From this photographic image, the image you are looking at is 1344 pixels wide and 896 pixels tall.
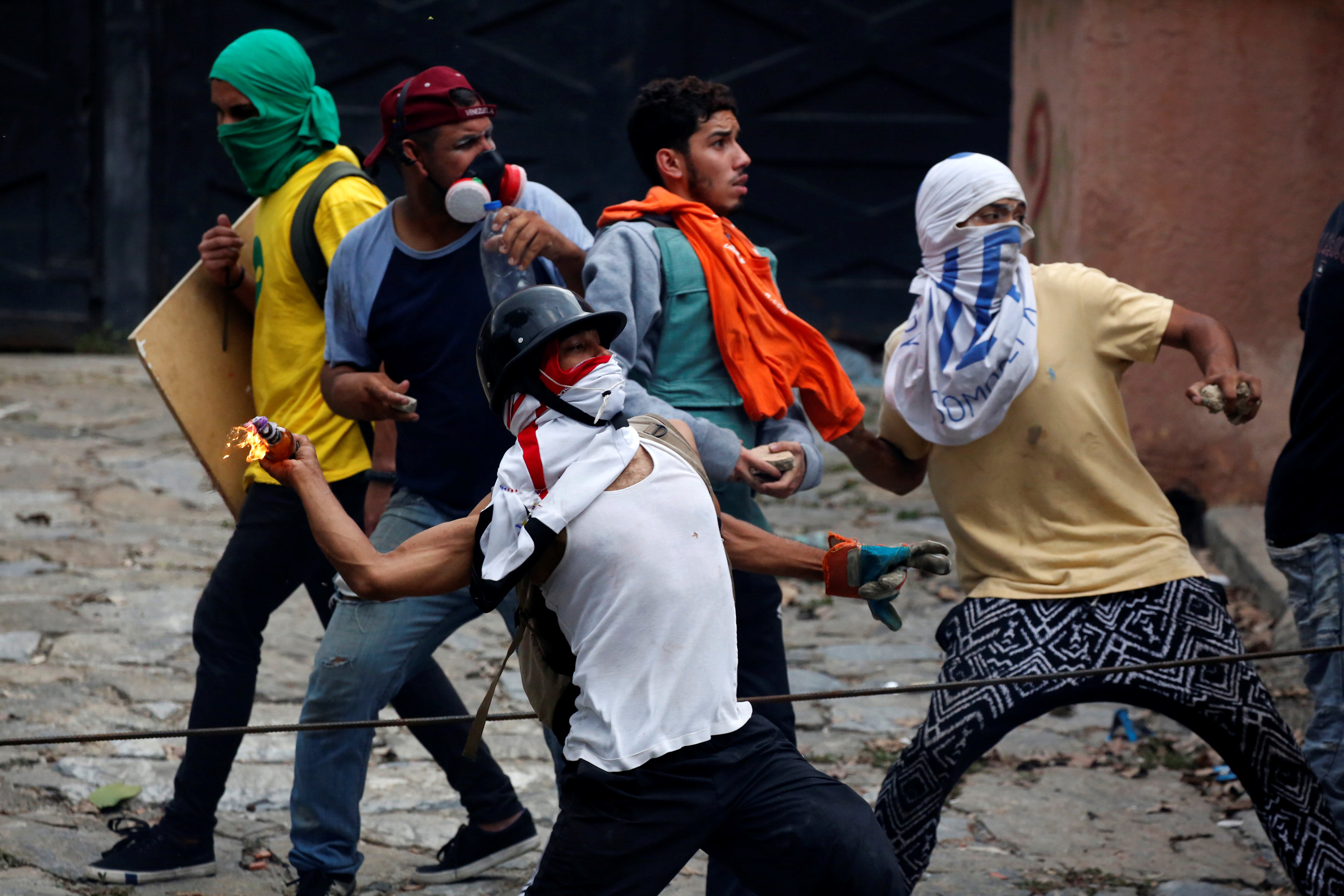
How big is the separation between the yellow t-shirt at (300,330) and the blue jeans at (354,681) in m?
0.29

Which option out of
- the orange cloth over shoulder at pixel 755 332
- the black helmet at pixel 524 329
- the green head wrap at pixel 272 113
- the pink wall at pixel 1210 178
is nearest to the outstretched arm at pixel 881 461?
the orange cloth over shoulder at pixel 755 332

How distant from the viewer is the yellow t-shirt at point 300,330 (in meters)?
3.88

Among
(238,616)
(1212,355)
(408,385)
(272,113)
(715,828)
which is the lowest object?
(238,616)

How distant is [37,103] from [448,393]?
7401 mm

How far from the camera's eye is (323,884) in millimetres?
3566

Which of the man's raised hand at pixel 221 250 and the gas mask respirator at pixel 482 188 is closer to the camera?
the gas mask respirator at pixel 482 188

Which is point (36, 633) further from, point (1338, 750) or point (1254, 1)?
point (1254, 1)

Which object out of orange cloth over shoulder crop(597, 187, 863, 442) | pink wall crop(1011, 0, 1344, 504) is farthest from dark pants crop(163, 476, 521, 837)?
pink wall crop(1011, 0, 1344, 504)

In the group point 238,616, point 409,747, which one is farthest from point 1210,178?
point 238,616

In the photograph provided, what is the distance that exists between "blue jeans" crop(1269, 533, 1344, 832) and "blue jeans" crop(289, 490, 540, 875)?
1.81m

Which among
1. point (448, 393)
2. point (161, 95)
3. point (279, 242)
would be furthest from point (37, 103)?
point (448, 393)

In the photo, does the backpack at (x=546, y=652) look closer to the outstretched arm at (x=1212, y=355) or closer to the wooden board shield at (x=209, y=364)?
the outstretched arm at (x=1212, y=355)

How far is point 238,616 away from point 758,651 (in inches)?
53.5

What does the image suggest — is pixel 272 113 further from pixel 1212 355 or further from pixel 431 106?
pixel 1212 355
